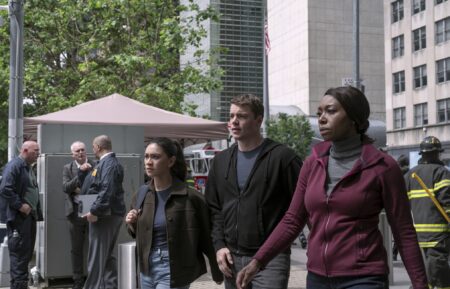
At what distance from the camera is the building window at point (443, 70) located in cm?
5447

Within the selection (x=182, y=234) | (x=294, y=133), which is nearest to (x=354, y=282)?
(x=182, y=234)

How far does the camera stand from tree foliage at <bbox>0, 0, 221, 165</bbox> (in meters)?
19.5

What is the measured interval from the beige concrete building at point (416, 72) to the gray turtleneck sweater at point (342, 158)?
5346cm

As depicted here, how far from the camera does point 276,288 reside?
4020 millimetres

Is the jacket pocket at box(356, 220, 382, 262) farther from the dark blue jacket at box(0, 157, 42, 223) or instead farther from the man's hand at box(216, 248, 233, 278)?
the dark blue jacket at box(0, 157, 42, 223)

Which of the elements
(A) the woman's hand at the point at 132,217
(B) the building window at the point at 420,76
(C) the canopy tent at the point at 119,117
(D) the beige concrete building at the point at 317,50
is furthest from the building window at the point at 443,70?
(A) the woman's hand at the point at 132,217

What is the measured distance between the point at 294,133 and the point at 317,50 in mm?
26639

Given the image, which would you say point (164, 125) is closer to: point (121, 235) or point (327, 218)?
point (121, 235)

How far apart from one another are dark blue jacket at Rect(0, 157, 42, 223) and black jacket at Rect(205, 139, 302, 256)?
436 cm

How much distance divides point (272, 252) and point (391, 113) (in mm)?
61222

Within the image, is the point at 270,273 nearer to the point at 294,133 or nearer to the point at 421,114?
the point at 294,133

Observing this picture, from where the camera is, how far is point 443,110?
181ft

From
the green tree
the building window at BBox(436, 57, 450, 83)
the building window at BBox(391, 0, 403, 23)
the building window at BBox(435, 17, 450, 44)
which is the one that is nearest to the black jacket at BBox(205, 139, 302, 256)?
the green tree

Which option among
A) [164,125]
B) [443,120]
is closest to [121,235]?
[164,125]
